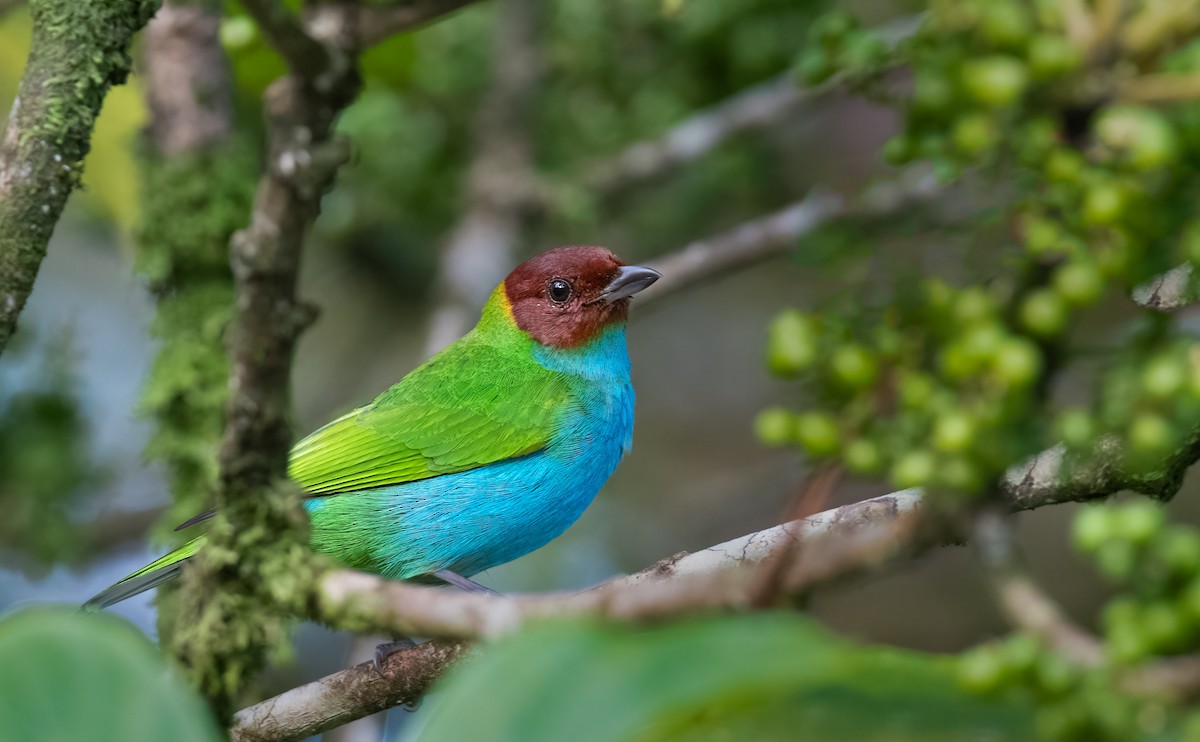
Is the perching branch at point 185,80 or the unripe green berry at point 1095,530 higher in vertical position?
the perching branch at point 185,80

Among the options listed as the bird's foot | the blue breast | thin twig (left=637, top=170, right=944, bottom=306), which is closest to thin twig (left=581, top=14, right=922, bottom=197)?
thin twig (left=637, top=170, right=944, bottom=306)

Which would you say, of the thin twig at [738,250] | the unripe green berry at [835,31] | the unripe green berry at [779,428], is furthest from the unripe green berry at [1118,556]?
the thin twig at [738,250]

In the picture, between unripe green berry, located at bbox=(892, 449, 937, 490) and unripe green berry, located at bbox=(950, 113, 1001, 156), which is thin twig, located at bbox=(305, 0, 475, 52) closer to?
unripe green berry, located at bbox=(950, 113, 1001, 156)

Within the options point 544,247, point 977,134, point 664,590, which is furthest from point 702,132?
point 664,590

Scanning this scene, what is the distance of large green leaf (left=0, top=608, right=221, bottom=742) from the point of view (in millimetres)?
1035

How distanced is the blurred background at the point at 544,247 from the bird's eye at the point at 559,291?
41.0 inches

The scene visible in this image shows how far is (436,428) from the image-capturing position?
3102mm

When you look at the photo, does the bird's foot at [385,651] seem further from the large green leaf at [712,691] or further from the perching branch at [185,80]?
the perching branch at [185,80]

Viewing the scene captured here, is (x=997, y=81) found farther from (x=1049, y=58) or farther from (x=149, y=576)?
(x=149, y=576)

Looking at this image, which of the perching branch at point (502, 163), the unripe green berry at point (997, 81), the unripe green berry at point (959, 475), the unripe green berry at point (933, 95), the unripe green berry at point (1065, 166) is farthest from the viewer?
the perching branch at point (502, 163)

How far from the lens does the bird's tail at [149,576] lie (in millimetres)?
2748

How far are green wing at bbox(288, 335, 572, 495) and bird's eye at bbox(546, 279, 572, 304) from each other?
10.1 inches

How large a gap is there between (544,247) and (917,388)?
448cm

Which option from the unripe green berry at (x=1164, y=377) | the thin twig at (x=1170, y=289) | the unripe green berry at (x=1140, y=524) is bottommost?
the thin twig at (x=1170, y=289)
